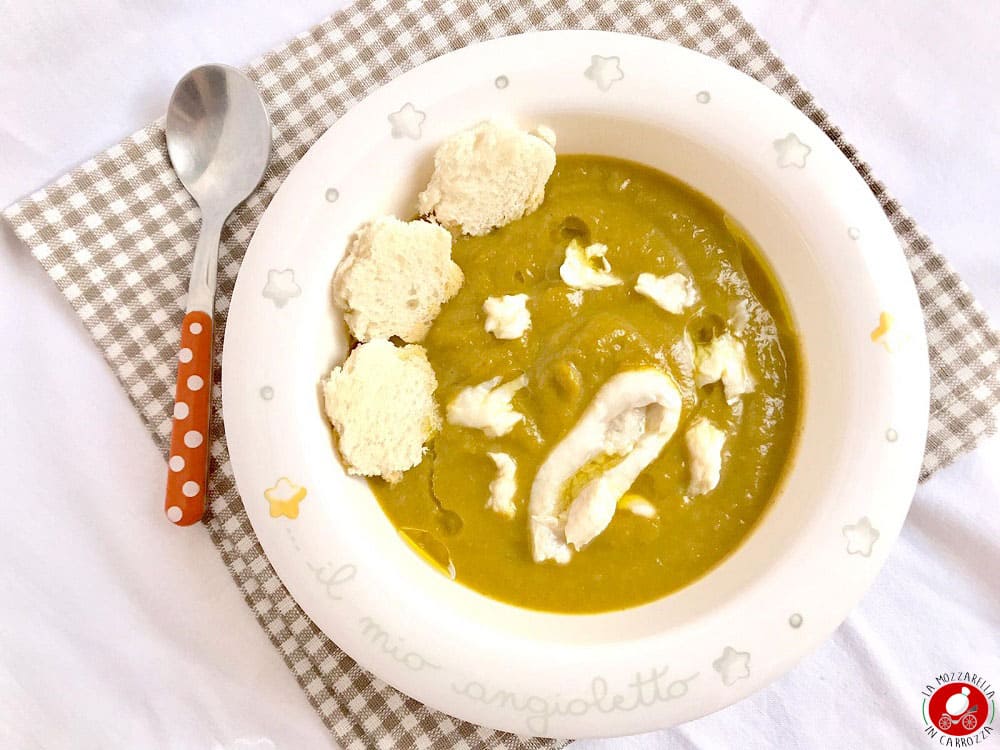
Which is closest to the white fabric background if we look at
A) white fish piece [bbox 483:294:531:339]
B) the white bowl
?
the white bowl

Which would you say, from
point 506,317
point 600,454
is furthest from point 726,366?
point 506,317

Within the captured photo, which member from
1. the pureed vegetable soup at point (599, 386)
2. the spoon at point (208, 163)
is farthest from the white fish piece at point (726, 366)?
the spoon at point (208, 163)

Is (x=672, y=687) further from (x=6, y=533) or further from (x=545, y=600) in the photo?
(x=6, y=533)

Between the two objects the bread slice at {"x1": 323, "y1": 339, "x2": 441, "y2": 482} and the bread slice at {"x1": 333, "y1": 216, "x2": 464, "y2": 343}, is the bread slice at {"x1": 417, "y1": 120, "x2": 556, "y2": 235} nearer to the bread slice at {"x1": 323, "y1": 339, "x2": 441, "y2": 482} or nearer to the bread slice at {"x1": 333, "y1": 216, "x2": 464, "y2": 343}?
the bread slice at {"x1": 333, "y1": 216, "x2": 464, "y2": 343}

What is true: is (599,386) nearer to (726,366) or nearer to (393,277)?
(726,366)

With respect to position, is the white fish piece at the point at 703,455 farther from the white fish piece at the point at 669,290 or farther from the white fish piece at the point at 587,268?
the white fish piece at the point at 587,268

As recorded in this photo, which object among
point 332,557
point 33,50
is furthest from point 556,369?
point 33,50
